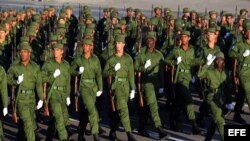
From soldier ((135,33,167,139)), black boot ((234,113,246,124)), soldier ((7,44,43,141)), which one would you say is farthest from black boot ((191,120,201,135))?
soldier ((7,44,43,141))

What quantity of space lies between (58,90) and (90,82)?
0.70 metres

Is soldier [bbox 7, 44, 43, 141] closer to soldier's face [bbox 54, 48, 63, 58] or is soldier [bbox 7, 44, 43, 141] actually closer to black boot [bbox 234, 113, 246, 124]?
soldier's face [bbox 54, 48, 63, 58]

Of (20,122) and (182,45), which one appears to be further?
(182,45)

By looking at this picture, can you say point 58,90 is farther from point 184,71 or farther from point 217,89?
point 217,89

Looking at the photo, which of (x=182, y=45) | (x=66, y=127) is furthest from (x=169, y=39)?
(x=66, y=127)

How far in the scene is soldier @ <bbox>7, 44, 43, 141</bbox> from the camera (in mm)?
11625

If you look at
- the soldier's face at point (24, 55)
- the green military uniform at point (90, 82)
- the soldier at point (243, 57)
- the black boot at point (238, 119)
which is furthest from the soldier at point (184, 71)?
the soldier's face at point (24, 55)

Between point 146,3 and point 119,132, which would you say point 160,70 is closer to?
point 119,132

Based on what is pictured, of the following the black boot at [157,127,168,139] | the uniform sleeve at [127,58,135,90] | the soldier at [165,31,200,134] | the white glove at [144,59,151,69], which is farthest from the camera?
the soldier at [165,31,200,134]

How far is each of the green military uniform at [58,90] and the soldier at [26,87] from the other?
318mm

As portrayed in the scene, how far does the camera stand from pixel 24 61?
1169 centimetres

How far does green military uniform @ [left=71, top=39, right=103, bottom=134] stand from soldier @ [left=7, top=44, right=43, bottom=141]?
3.11ft

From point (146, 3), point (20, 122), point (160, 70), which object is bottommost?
point (146, 3)

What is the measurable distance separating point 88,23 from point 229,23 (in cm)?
406
